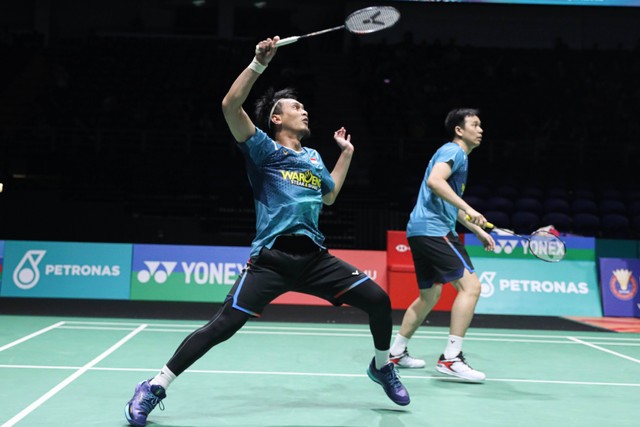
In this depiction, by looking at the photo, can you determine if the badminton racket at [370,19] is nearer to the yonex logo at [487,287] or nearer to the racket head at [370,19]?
the racket head at [370,19]

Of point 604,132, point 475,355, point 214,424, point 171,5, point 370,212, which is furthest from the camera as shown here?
point 171,5

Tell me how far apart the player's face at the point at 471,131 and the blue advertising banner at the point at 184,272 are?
3.91 meters

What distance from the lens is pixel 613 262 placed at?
8.46 m

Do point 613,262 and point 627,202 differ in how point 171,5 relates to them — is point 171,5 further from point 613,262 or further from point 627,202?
point 613,262

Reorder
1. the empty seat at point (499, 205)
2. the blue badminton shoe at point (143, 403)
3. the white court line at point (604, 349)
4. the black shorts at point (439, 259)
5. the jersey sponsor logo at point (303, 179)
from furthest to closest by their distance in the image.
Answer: the empty seat at point (499, 205)
the white court line at point (604, 349)
the black shorts at point (439, 259)
the jersey sponsor logo at point (303, 179)
the blue badminton shoe at point (143, 403)

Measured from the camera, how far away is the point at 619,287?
27.5 feet

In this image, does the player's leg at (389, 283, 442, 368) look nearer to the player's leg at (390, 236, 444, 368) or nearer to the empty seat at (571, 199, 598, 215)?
the player's leg at (390, 236, 444, 368)

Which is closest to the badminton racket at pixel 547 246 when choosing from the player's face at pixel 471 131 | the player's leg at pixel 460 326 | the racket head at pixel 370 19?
the player's leg at pixel 460 326

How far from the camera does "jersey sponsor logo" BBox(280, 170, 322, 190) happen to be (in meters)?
3.56

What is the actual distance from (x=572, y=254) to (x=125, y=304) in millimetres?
5643

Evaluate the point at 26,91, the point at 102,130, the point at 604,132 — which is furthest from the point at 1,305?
the point at 604,132

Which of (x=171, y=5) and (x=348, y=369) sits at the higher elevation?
(x=171, y=5)

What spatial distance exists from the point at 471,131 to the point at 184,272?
14.8ft

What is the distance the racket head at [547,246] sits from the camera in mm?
5191
